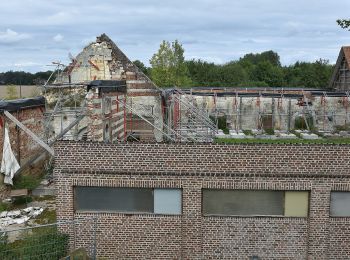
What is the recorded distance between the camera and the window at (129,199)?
11.6 m

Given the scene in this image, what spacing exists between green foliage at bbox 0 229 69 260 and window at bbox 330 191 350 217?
7.94 meters

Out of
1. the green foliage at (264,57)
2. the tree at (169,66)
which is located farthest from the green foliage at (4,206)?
the green foliage at (264,57)

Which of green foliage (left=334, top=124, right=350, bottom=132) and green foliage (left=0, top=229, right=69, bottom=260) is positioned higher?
green foliage (left=334, top=124, right=350, bottom=132)

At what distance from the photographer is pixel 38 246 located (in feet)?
34.9

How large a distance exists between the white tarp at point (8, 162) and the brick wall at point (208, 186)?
421 cm

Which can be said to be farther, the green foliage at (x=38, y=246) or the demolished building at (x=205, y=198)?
the demolished building at (x=205, y=198)

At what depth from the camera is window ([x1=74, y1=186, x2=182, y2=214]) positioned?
11562 mm

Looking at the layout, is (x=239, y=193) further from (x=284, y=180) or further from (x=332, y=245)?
(x=332, y=245)

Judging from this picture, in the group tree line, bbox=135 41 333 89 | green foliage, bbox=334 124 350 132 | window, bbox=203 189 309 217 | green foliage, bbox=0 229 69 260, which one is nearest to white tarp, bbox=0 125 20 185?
green foliage, bbox=0 229 69 260

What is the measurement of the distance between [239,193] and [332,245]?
3183mm

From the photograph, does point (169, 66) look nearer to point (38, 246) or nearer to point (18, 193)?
point (18, 193)

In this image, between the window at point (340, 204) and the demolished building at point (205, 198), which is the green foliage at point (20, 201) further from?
the window at point (340, 204)

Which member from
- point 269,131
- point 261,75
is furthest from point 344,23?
point 261,75

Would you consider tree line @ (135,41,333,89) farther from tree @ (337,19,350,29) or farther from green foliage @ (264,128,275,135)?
tree @ (337,19,350,29)
